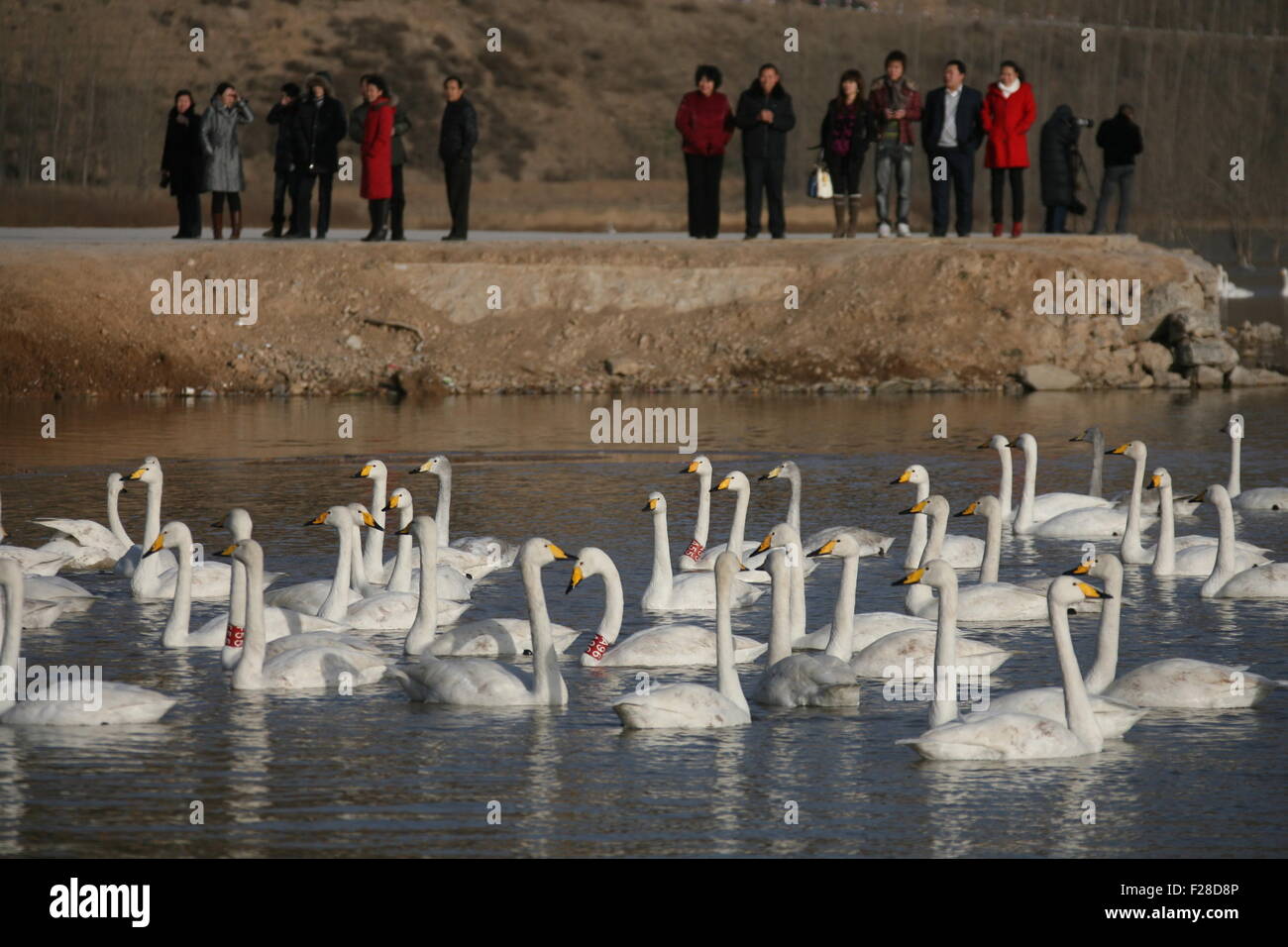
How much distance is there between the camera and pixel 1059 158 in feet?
101

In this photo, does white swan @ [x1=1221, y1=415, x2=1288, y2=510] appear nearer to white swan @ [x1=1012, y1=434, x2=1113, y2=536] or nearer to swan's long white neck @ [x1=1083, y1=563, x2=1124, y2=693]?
white swan @ [x1=1012, y1=434, x2=1113, y2=536]

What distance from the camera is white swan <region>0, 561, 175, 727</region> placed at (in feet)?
37.2

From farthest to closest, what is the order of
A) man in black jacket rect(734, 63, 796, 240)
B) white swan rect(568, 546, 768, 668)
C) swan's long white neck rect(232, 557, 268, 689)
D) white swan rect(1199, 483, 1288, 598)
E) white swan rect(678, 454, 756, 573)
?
man in black jacket rect(734, 63, 796, 240) < white swan rect(678, 454, 756, 573) < white swan rect(1199, 483, 1288, 598) < white swan rect(568, 546, 768, 668) < swan's long white neck rect(232, 557, 268, 689)

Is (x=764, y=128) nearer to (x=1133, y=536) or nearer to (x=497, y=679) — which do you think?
(x=1133, y=536)

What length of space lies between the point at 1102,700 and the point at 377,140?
1884 centimetres

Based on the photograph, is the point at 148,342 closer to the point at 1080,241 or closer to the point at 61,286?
the point at 61,286

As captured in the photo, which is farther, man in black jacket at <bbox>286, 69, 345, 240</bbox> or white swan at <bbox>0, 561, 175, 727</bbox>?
man in black jacket at <bbox>286, 69, 345, 240</bbox>

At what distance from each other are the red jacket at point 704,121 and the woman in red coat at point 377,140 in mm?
3716

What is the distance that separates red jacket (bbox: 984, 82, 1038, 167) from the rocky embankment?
5.51ft

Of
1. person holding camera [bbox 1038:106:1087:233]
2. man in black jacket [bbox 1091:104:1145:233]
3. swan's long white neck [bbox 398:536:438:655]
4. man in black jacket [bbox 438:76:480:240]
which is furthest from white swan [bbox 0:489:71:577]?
man in black jacket [bbox 1091:104:1145:233]

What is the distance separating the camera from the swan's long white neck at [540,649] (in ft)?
39.0

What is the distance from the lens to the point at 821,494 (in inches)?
798

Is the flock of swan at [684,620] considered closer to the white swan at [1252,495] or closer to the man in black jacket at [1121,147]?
the white swan at [1252,495]

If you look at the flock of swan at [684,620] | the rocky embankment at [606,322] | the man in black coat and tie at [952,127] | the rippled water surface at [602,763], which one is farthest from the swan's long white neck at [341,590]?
the rocky embankment at [606,322]
